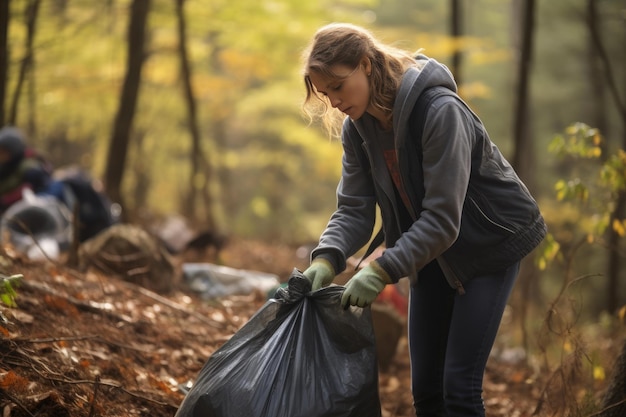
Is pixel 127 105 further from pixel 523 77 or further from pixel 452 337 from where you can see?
pixel 452 337

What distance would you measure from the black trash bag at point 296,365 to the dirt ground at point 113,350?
52cm

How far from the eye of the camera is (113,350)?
153 inches

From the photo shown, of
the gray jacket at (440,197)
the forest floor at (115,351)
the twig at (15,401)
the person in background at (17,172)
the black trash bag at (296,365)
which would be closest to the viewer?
the gray jacket at (440,197)

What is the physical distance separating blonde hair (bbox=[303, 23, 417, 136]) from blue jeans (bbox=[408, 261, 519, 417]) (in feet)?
2.33

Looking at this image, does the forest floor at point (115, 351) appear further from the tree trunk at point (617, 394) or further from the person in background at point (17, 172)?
the person in background at point (17, 172)

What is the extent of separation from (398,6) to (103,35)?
8.17 metres

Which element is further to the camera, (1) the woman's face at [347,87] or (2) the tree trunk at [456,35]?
(2) the tree trunk at [456,35]

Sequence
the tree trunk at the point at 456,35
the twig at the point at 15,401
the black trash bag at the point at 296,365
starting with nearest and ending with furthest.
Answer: the black trash bag at the point at 296,365 → the twig at the point at 15,401 → the tree trunk at the point at 456,35

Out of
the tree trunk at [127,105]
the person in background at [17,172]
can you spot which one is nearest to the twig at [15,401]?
the person in background at [17,172]

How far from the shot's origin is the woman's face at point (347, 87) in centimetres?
264

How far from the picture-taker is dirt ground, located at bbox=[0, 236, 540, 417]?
120 inches

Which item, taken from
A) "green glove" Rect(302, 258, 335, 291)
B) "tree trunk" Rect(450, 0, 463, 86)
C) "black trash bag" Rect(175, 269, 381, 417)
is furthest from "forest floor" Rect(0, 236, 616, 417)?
"tree trunk" Rect(450, 0, 463, 86)

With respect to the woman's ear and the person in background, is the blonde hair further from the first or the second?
the person in background

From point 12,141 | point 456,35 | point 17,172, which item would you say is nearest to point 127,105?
point 17,172
